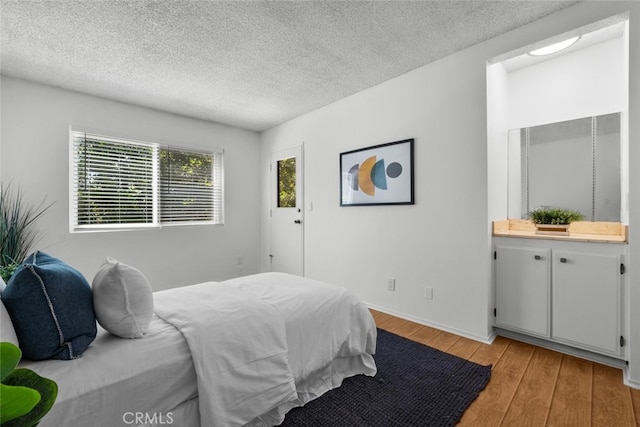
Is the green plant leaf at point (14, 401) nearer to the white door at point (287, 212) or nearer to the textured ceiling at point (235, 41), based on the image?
the textured ceiling at point (235, 41)

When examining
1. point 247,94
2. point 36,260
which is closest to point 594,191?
point 247,94

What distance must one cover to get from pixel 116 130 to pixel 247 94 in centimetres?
164

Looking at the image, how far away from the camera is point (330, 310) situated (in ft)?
5.95

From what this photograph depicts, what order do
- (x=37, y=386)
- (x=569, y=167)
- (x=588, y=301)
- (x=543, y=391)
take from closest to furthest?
(x=37, y=386) → (x=543, y=391) → (x=588, y=301) → (x=569, y=167)

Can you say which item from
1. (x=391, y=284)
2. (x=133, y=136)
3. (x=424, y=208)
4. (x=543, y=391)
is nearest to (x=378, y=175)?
(x=424, y=208)

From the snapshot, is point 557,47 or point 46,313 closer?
point 46,313

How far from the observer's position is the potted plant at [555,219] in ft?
7.77

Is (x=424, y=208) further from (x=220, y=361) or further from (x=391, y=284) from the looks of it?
(x=220, y=361)

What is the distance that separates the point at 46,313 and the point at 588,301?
3.17m

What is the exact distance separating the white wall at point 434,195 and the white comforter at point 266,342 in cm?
110

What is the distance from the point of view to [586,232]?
2.41 meters

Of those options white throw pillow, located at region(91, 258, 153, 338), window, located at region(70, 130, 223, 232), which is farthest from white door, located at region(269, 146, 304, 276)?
white throw pillow, located at region(91, 258, 153, 338)

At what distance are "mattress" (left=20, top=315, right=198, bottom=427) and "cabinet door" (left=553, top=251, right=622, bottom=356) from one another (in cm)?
257

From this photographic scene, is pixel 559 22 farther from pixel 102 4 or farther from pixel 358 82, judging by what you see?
pixel 102 4
